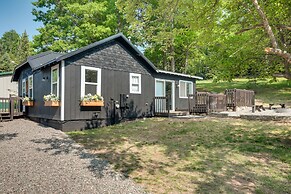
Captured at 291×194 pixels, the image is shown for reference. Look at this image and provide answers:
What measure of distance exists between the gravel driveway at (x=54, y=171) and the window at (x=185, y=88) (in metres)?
11.4

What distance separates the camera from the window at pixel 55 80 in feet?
34.2

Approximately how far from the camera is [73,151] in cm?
675

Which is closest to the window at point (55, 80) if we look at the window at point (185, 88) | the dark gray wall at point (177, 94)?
the dark gray wall at point (177, 94)

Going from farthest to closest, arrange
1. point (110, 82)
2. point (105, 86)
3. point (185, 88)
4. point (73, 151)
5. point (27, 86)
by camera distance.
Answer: point (185, 88) < point (27, 86) < point (110, 82) < point (105, 86) < point (73, 151)

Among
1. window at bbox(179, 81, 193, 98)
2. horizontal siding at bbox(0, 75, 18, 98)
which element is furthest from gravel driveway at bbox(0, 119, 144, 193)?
horizontal siding at bbox(0, 75, 18, 98)

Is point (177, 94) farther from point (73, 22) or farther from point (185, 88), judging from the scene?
point (73, 22)

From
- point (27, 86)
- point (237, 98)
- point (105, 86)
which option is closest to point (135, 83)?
point (105, 86)

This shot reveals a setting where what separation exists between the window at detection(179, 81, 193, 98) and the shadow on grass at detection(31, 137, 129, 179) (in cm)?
1097

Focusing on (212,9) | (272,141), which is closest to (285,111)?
(272,141)

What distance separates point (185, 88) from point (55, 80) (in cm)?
1029

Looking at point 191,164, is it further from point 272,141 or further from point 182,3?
point 182,3

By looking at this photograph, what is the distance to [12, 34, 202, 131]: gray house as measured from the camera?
10281 millimetres

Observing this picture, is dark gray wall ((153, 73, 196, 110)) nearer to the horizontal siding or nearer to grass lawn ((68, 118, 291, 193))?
grass lawn ((68, 118, 291, 193))

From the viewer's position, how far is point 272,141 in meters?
7.84
